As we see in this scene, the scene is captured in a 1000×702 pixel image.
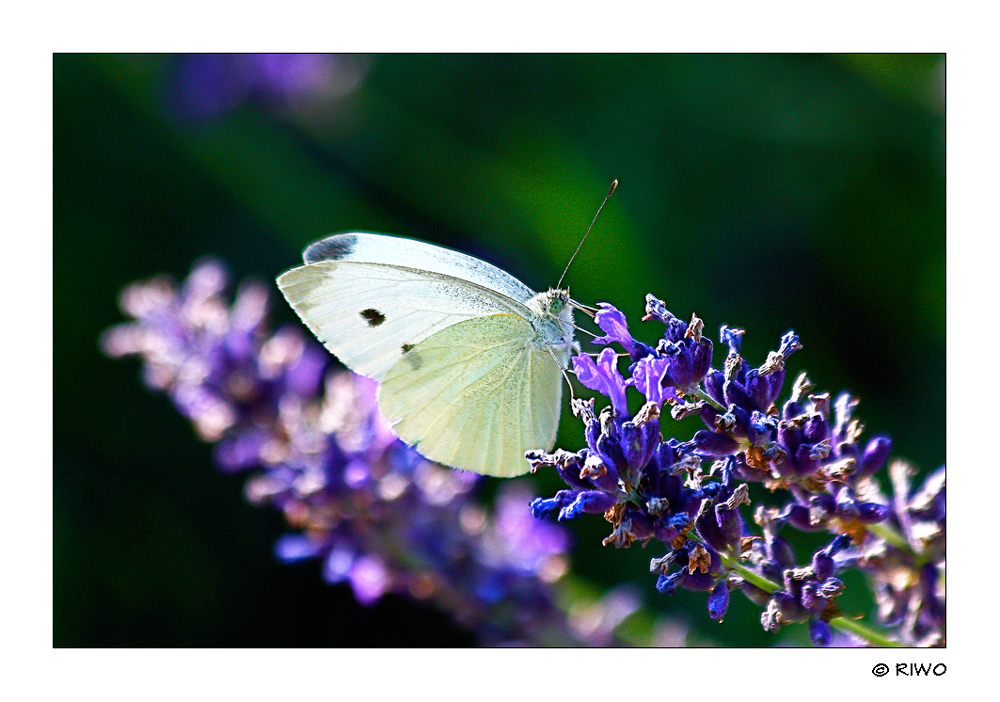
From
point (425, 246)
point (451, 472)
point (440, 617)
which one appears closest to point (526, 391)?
point (425, 246)

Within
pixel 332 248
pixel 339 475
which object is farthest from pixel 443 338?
pixel 339 475

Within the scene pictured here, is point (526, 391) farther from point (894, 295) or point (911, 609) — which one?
point (894, 295)

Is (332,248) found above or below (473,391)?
above

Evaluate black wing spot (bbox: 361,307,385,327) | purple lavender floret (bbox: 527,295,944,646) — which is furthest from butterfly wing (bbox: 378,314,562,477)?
purple lavender floret (bbox: 527,295,944,646)

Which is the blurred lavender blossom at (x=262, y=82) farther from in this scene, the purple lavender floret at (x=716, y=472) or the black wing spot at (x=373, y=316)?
the purple lavender floret at (x=716, y=472)

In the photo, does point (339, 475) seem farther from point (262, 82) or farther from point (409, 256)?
point (262, 82)

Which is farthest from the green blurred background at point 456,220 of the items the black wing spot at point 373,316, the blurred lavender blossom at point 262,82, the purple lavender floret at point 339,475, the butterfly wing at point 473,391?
the black wing spot at point 373,316
